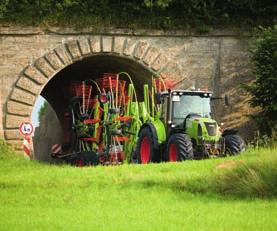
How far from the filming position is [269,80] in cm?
2134

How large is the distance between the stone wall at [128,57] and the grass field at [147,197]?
6.73 meters

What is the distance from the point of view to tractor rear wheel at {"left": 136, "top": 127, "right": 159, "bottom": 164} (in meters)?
19.1

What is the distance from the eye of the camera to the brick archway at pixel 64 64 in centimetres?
2202

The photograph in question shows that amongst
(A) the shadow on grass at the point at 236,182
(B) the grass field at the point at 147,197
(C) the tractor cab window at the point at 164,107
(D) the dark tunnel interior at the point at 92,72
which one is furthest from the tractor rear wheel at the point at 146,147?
(A) the shadow on grass at the point at 236,182

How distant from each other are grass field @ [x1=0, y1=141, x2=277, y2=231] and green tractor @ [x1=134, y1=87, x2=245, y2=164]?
2741mm

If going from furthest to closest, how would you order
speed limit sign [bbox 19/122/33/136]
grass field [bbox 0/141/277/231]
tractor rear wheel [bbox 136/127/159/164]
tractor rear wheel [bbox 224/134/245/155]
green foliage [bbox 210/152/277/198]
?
1. speed limit sign [bbox 19/122/33/136]
2. tractor rear wheel [bbox 136/127/159/164]
3. tractor rear wheel [bbox 224/134/245/155]
4. green foliage [bbox 210/152/277/198]
5. grass field [bbox 0/141/277/231]

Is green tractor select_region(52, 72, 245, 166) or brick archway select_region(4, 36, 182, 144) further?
brick archway select_region(4, 36, 182, 144)

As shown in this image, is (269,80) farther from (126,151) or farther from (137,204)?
(137,204)

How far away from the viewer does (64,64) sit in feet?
73.8

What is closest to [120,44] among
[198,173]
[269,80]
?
[269,80]

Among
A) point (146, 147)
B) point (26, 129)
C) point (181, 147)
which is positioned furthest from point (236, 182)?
point (26, 129)

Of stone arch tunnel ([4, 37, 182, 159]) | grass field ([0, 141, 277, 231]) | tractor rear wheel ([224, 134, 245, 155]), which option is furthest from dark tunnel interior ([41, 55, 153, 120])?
grass field ([0, 141, 277, 231])

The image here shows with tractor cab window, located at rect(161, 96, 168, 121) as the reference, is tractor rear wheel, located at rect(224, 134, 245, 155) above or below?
below

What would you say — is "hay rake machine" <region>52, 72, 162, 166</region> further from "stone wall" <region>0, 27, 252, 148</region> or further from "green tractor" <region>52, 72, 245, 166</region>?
"stone wall" <region>0, 27, 252, 148</region>
